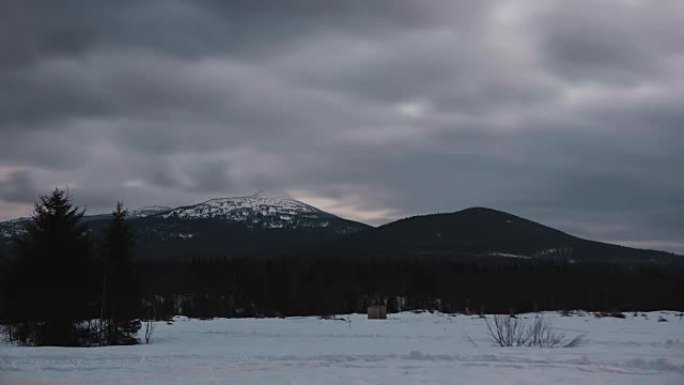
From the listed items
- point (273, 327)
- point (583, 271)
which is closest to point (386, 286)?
point (583, 271)

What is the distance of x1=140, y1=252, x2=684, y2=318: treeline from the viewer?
96375mm

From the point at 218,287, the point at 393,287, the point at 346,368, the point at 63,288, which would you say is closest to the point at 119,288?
the point at 63,288

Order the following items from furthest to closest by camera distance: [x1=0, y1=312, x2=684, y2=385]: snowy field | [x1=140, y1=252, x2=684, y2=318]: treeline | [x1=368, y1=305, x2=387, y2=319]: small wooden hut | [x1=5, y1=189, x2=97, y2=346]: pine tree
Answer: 1. [x1=140, y1=252, x2=684, y2=318]: treeline
2. [x1=368, y1=305, x2=387, y2=319]: small wooden hut
3. [x1=5, y1=189, x2=97, y2=346]: pine tree
4. [x1=0, y1=312, x2=684, y2=385]: snowy field

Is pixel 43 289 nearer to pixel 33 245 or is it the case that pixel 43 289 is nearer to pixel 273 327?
pixel 33 245

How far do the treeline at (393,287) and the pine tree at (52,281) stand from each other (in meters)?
56.0

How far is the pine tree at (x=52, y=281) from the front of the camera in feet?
95.6

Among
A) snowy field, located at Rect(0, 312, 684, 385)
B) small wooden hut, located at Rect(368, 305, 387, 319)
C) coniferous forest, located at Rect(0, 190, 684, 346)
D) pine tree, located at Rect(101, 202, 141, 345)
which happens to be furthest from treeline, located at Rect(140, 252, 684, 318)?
snowy field, located at Rect(0, 312, 684, 385)

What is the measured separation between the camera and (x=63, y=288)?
29.5 metres

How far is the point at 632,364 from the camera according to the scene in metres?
16.9

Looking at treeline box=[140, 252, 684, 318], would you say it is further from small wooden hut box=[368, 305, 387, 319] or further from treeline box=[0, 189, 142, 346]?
treeline box=[0, 189, 142, 346]

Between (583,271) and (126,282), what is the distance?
11445 cm

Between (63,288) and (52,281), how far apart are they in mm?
504

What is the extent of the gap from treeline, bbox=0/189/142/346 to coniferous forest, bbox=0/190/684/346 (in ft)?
0.13

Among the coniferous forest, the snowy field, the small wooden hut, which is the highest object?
the coniferous forest
